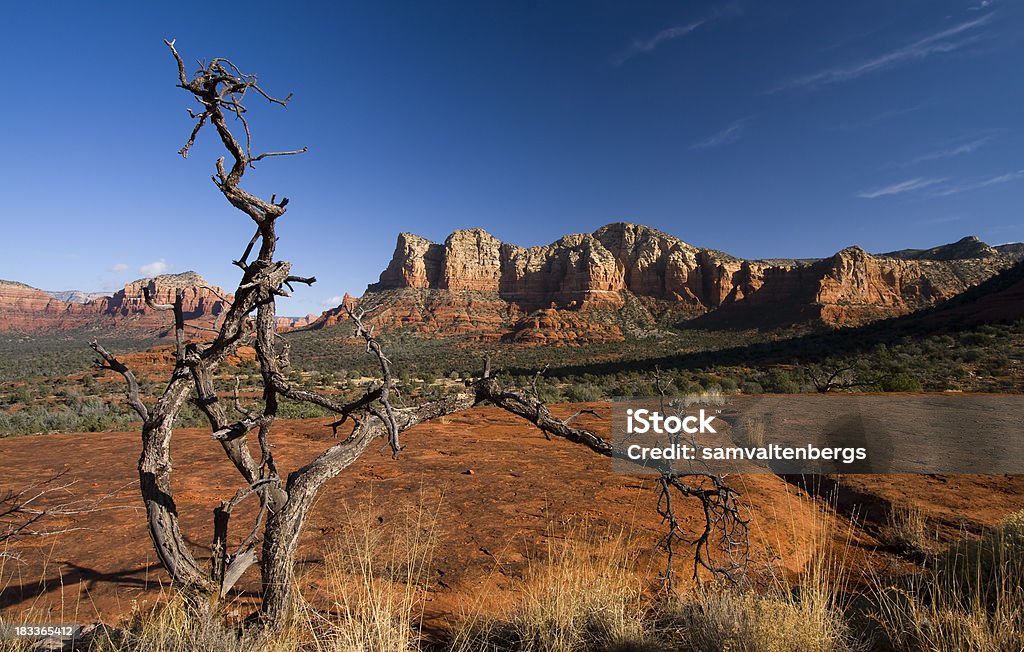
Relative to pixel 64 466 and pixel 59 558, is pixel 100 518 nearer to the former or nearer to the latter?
pixel 59 558

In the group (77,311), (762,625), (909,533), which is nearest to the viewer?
(762,625)

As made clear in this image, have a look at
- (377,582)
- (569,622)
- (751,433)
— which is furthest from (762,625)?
(751,433)

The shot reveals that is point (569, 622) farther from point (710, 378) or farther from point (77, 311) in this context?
point (77, 311)

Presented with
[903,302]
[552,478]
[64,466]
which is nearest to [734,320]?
[903,302]

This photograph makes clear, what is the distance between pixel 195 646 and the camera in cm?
244

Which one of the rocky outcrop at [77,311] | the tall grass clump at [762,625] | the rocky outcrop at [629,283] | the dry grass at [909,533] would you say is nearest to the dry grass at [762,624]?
the tall grass clump at [762,625]

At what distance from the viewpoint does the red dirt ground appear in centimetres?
403

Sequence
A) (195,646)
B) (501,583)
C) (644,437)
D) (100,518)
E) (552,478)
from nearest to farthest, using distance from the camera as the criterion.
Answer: (195,646)
(501,583)
(100,518)
(552,478)
(644,437)

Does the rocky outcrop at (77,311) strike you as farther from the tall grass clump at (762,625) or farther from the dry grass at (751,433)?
the tall grass clump at (762,625)

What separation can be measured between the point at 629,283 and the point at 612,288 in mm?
4617

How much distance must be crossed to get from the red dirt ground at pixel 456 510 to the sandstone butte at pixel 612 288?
38.0 meters

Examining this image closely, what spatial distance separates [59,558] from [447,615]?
434 cm

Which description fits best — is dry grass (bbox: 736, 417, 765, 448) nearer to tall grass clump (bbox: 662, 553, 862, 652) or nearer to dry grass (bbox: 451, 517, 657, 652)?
tall grass clump (bbox: 662, 553, 862, 652)

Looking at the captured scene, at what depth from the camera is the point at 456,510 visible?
19.4 feet
